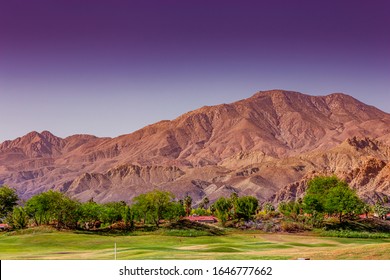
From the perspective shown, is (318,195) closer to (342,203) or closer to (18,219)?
(342,203)

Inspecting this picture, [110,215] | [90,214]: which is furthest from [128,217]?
[110,215]

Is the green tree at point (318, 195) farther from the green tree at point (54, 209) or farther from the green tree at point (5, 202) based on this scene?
the green tree at point (5, 202)

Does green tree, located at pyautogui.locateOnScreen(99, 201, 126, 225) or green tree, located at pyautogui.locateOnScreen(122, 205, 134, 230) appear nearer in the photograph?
green tree, located at pyautogui.locateOnScreen(122, 205, 134, 230)

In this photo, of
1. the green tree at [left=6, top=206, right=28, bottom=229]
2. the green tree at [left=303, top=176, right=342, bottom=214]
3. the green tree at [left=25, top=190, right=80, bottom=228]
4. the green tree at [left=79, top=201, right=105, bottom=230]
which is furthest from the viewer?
the green tree at [left=303, top=176, right=342, bottom=214]

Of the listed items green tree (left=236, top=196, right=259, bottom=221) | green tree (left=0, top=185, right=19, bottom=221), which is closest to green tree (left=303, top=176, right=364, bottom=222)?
green tree (left=236, top=196, right=259, bottom=221)

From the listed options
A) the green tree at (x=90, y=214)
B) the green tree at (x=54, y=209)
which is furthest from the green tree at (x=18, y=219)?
the green tree at (x=90, y=214)

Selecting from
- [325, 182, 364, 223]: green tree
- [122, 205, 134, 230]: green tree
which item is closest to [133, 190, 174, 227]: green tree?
[122, 205, 134, 230]: green tree

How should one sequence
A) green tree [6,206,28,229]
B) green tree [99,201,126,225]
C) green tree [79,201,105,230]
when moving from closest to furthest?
green tree [6,206,28,229] → green tree [79,201,105,230] → green tree [99,201,126,225]

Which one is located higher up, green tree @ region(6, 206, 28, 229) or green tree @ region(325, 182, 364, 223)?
green tree @ region(325, 182, 364, 223)

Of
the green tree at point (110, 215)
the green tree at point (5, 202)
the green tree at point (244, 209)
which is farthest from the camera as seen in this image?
the green tree at point (244, 209)

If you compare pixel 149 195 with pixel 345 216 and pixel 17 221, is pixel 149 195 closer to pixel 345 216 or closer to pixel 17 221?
pixel 17 221

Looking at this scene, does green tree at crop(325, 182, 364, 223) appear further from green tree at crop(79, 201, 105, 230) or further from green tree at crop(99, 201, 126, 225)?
green tree at crop(79, 201, 105, 230)
